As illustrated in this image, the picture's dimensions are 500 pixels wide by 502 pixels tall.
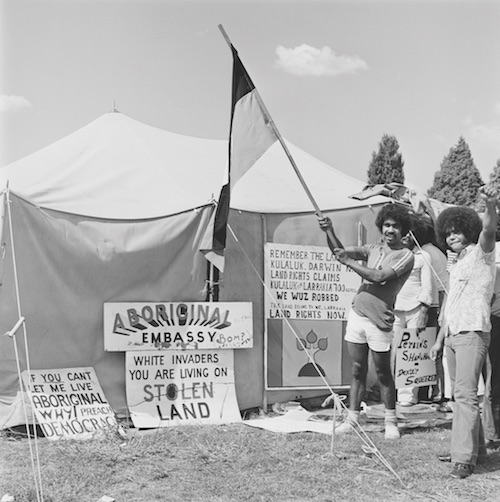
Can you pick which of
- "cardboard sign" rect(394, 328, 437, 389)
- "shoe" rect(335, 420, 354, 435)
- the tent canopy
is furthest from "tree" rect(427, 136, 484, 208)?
"shoe" rect(335, 420, 354, 435)

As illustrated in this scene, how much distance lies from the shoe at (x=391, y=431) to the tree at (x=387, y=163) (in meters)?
20.4

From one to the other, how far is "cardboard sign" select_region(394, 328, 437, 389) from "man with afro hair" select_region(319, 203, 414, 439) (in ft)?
4.30

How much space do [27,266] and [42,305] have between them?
1.15 ft

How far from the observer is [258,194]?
279 inches

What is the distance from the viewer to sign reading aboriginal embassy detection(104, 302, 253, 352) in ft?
19.1

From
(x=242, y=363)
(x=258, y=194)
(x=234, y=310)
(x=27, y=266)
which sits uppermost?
(x=258, y=194)

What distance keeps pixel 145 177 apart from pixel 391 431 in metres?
3.50

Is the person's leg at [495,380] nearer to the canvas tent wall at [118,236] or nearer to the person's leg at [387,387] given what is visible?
the person's leg at [387,387]

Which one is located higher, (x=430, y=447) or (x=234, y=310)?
(x=234, y=310)

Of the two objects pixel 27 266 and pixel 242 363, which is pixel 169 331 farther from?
pixel 27 266

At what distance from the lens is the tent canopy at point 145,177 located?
615 cm

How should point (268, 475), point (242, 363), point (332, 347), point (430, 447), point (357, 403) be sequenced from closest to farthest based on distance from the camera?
point (268, 475), point (430, 447), point (357, 403), point (242, 363), point (332, 347)

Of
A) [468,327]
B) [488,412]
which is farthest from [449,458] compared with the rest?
[468,327]

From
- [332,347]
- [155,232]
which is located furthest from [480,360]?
[155,232]
